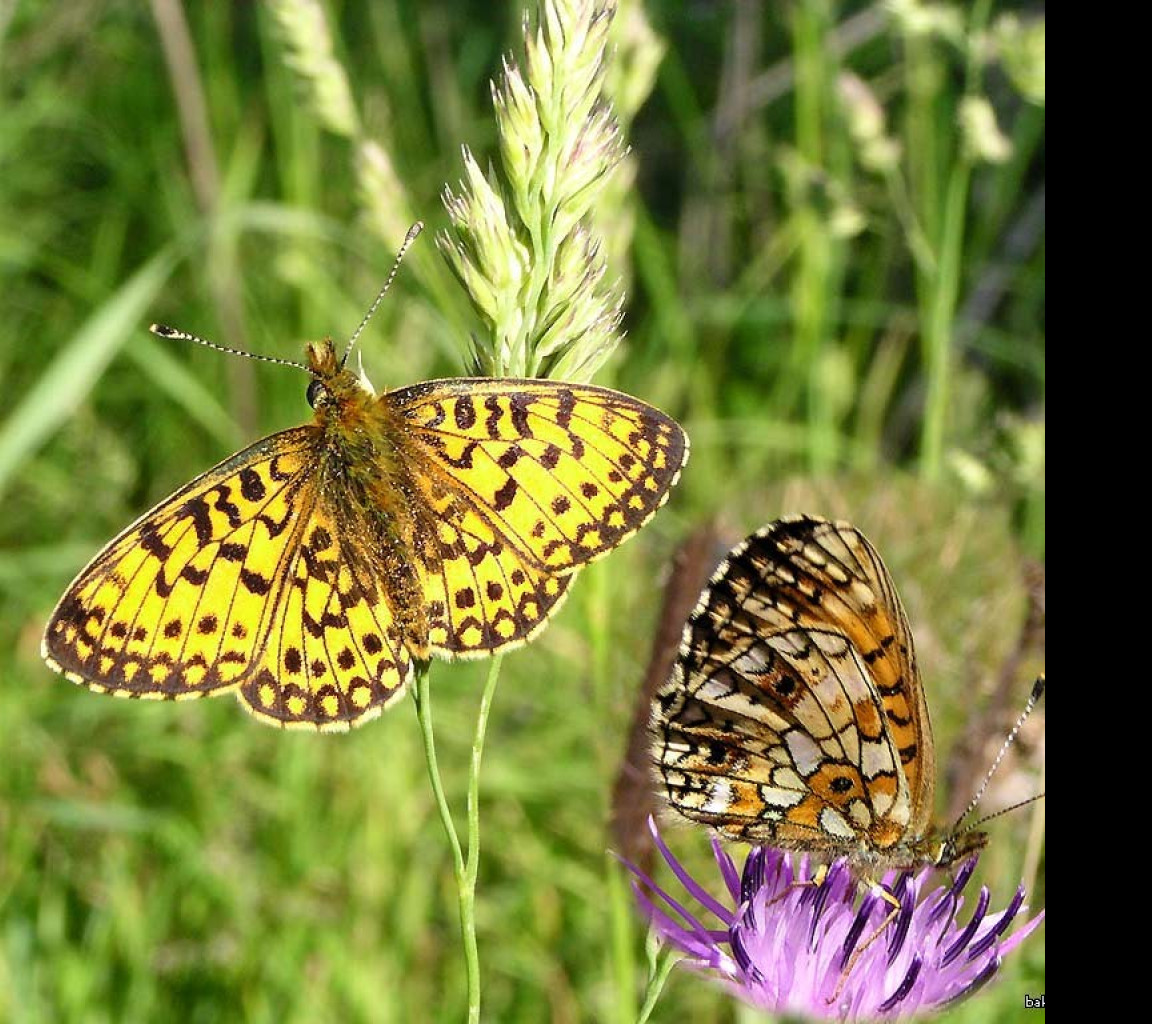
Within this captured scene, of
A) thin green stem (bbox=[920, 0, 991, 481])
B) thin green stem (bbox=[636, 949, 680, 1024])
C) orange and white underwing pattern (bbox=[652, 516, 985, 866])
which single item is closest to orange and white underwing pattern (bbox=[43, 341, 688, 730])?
orange and white underwing pattern (bbox=[652, 516, 985, 866])

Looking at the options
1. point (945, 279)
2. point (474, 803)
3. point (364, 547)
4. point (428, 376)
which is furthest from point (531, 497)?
point (428, 376)

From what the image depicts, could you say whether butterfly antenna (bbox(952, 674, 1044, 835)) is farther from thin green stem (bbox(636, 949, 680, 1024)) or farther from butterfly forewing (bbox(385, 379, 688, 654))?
butterfly forewing (bbox(385, 379, 688, 654))

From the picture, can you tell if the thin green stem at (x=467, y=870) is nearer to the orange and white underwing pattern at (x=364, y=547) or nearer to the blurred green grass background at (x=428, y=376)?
the orange and white underwing pattern at (x=364, y=547)

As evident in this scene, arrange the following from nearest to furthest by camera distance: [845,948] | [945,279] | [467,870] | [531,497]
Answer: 1. [467,870]
2. [845,948]
3. [531,497]
4. [945,279]

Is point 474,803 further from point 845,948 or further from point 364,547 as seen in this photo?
point 364,547

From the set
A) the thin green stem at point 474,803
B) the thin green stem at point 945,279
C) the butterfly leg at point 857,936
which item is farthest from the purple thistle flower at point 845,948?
the thin green stem at point 945,279

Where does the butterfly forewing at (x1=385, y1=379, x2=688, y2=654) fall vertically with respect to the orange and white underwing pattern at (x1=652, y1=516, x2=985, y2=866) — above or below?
above

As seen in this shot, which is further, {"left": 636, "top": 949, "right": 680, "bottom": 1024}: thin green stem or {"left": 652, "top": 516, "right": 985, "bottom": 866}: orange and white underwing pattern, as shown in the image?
{"left": 652, "top": 516, "right": 985, "bottom": 866}: orange and white underwing pattern

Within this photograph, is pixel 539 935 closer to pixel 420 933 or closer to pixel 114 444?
pixel 420 933
